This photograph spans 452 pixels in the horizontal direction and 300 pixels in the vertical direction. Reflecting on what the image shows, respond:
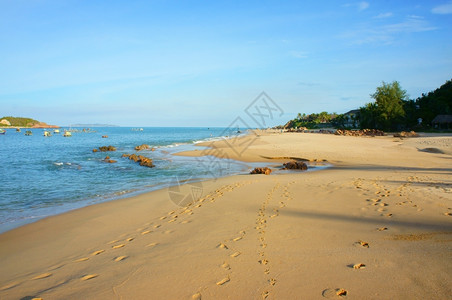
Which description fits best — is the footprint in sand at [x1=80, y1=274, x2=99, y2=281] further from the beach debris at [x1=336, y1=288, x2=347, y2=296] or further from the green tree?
the green tree

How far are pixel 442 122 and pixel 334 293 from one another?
170ft

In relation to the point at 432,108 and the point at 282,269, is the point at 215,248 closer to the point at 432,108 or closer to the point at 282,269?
the point at 282,269

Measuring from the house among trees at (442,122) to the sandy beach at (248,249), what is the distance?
142 feet

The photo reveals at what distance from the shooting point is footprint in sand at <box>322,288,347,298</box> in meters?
2.89

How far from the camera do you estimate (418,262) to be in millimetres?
3447

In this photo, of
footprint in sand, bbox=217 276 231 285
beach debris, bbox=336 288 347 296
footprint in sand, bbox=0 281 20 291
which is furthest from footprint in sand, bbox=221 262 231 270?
A: footprint in sand, bbox=0 281 20 291

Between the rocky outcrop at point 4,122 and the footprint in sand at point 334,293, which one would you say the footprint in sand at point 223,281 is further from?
the rocky outcrop at point 4,122

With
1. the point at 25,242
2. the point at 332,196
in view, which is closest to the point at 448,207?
the point at 332,196

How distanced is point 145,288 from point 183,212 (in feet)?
12.6

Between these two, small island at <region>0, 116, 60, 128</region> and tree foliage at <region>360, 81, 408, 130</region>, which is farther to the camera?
small island at <region>0, 116, 60, 128</region>

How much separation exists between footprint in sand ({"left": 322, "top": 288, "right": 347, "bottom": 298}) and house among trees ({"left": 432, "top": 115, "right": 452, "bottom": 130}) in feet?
166

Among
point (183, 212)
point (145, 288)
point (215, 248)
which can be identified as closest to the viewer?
point (145, 288)

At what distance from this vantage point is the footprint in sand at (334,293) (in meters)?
2.89

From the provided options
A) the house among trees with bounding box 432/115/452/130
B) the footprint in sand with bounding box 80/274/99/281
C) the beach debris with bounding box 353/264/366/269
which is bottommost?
the footprint in sand with bounding box 80/274/99/281
